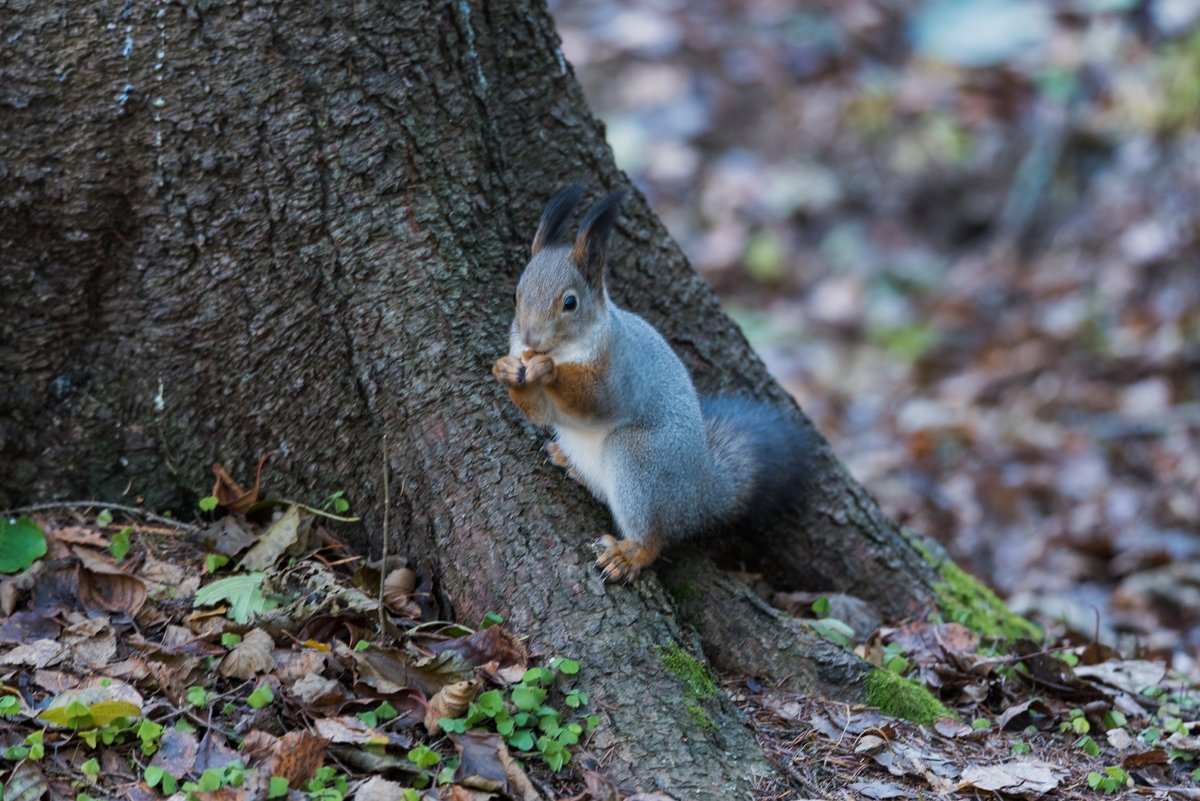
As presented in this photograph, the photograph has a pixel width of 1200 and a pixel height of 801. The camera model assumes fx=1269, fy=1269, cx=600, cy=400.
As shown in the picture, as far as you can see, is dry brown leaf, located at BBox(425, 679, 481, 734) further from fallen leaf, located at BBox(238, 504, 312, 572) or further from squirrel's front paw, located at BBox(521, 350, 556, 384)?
squirrel's front paw, located at BBox(521, 350, 556, 384)

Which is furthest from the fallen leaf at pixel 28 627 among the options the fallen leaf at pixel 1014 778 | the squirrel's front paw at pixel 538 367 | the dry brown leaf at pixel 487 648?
the fallen leaf at pixel 1014 778

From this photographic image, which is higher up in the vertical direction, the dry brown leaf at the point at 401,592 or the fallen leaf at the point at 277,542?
the fallen leaf at the point at 277,542

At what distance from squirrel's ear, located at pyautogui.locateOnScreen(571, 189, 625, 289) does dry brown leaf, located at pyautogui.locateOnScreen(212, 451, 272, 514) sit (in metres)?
0.94

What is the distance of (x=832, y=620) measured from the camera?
3.54m

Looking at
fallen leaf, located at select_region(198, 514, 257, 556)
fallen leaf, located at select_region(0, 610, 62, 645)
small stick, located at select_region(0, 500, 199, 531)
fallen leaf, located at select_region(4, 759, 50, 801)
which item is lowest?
fallen leaf, located at select_region(4, 759, 50, 801)

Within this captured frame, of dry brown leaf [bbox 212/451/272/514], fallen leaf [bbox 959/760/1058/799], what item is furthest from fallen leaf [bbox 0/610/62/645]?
fallen leaf [bbox 959/760/1058/799]

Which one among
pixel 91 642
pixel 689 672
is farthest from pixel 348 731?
pixel 689 672

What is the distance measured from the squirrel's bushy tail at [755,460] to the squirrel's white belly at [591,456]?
349mm

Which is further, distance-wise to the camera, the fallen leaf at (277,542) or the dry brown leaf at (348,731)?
the fallen leaf at (277,542)

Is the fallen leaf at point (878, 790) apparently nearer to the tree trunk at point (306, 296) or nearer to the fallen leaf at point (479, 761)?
the tree trunk at point (306, 296)

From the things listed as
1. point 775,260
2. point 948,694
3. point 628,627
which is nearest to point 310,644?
point 628,627

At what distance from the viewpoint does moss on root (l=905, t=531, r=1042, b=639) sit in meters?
3.76

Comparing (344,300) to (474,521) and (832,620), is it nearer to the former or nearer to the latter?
(474,521)

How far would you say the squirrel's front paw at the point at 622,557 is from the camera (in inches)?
119
